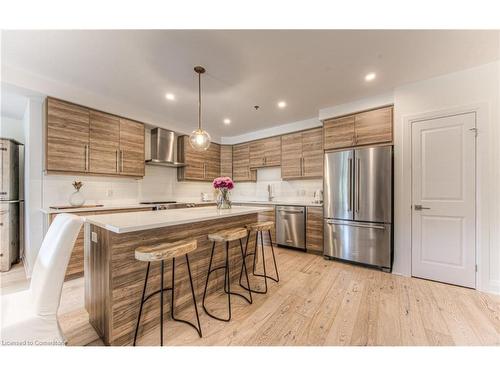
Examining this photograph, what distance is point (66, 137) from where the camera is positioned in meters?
2.73

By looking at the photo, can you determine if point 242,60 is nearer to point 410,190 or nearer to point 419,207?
point 410,190

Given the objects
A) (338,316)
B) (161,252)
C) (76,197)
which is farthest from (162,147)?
(338,316)

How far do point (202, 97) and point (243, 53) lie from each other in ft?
4.03

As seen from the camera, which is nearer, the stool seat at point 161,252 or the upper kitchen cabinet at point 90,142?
the stool seat at point 161,252

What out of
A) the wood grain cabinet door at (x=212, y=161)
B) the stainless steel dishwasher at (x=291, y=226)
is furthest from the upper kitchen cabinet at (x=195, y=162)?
the stainless steel dishwasher at (x=291, y=226)

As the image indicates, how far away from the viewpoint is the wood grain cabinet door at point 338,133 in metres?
3.20

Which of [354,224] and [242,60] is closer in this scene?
[242,60]

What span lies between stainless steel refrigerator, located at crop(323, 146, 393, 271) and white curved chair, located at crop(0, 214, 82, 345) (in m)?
3.15

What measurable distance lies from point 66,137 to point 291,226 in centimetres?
375

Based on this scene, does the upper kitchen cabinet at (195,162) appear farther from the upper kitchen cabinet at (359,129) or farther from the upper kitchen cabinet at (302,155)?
the upper kitchen cabinet at (359,129)

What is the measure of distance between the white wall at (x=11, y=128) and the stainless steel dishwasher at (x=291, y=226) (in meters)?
4.90

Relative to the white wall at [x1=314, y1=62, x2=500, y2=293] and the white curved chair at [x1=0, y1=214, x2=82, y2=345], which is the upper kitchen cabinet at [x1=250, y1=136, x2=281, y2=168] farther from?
the white curved chair at [x1=0, y1=214, x2=82, y2=345]

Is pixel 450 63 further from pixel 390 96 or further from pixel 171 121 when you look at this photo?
pixel 171 121
